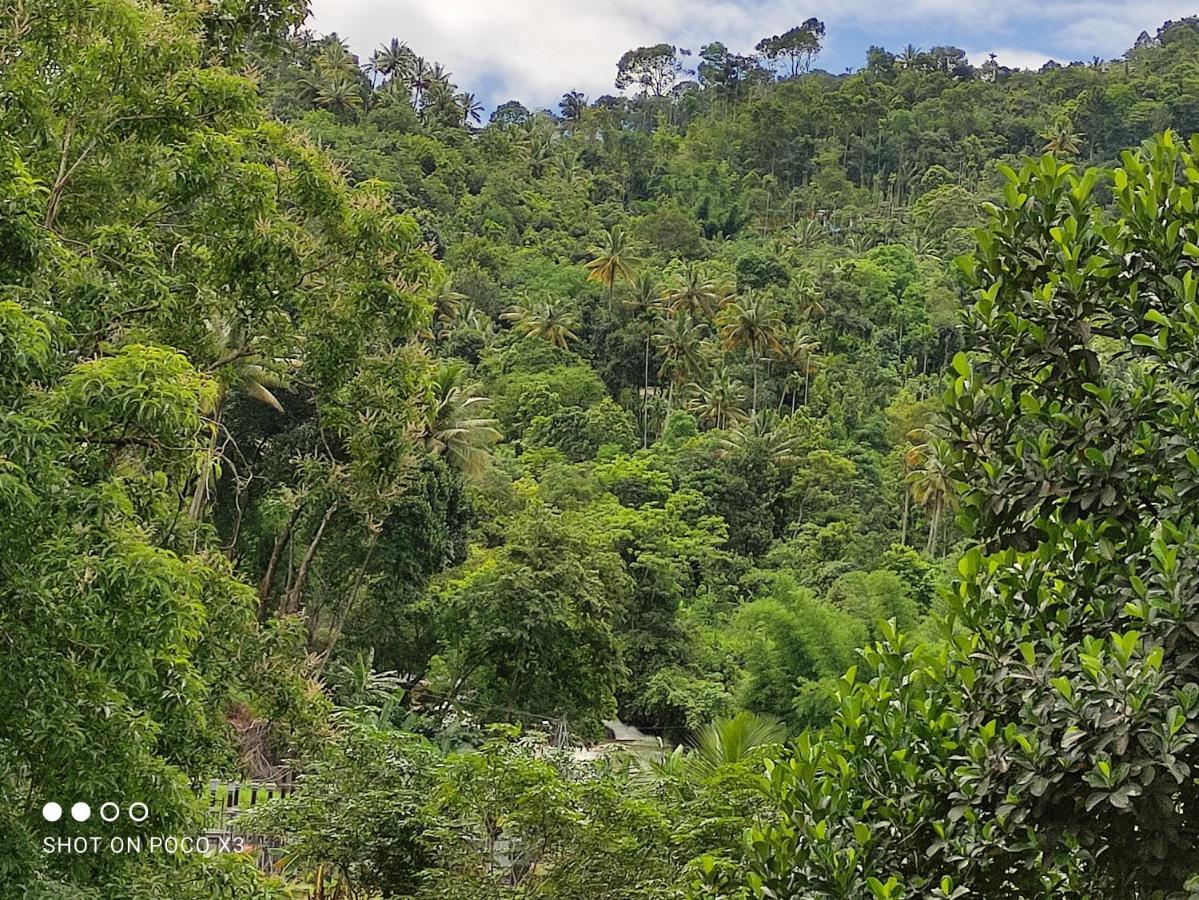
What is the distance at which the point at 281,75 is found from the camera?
5250cm

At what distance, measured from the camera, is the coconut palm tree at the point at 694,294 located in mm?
40688

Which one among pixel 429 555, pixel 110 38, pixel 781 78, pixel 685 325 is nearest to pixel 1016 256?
pixel 110 38

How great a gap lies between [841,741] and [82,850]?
2.55m

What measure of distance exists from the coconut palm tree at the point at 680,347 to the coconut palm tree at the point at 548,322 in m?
3.23

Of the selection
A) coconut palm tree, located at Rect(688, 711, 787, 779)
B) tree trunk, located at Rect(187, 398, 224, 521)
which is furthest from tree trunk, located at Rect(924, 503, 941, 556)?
tree trunk, located at Rect(187, 398, 224, 521)

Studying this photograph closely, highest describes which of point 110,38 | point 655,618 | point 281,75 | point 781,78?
point 781,78

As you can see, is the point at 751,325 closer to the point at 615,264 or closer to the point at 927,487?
the point at 615,264

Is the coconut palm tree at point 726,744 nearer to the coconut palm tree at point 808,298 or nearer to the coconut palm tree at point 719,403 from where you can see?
the coconut palm tree at point 719,403

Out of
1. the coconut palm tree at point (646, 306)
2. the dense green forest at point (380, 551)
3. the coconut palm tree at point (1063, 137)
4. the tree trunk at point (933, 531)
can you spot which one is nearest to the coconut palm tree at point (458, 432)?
the dense green forest at point (380, 551)

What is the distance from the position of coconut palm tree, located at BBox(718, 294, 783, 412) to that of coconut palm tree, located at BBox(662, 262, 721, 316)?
118 centimetres

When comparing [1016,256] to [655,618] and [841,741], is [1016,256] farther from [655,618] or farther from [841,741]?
[655,618]

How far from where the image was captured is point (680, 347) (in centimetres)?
3972

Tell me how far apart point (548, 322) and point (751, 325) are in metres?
7.15

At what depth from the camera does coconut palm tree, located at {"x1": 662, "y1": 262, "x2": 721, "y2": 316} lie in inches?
1602
